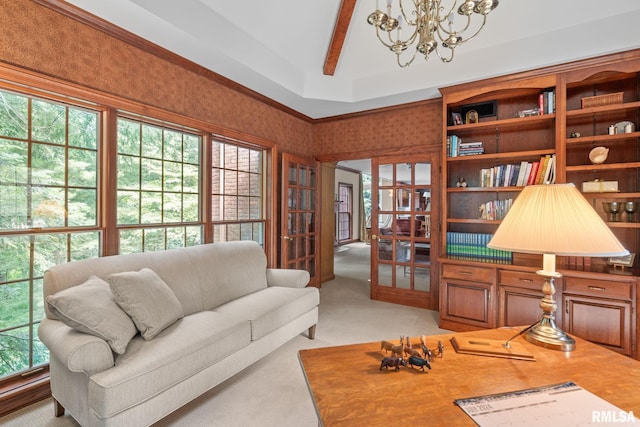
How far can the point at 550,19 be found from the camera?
9.48 feet

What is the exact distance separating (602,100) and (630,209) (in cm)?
105

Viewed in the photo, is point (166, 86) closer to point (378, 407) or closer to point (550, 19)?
Answer: point (378, 407)

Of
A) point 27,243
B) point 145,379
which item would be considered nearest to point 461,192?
point 145,379

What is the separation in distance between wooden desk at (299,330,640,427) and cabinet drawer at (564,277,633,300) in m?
1.73

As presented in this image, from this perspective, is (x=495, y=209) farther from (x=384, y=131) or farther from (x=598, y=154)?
(x=384, y=131)

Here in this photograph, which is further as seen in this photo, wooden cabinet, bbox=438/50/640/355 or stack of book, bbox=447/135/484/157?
stack of book, bbox=447/135/484/157

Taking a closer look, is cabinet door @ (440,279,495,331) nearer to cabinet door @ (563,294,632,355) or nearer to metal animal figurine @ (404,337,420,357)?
cabinet door @ (563,294,632,355)

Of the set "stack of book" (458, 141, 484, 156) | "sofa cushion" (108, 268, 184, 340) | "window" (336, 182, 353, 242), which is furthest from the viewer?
"window" (336, 182, 353, 242)

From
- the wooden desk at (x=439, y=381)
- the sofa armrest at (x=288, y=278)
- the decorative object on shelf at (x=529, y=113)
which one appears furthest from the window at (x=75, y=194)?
the decorative object on shelf at (x=529, y=113)

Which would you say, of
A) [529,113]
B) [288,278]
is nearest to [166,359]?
[288,278]

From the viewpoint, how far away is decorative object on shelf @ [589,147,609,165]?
2859 millimetres

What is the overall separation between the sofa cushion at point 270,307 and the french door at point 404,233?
5.43ft

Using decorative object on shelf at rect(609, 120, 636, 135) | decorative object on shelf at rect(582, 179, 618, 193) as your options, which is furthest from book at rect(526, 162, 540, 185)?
Answer: decorative object on shelf at rect(609, 120, 636, 135)

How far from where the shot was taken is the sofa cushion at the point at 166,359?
1.51m
